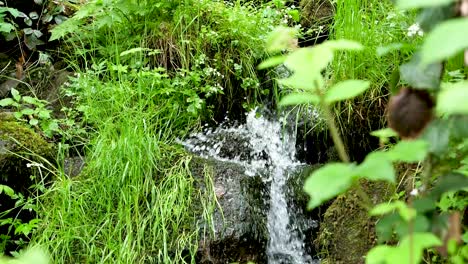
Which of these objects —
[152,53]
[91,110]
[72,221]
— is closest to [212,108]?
[152,53]

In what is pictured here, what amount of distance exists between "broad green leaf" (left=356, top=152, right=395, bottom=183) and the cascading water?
2040 millimetres

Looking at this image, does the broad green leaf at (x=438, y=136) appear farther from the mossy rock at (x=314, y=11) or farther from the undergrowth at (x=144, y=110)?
the mossy rock at (x=314, y=11)

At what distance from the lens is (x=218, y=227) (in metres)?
2.36

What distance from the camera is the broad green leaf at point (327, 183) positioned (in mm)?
573

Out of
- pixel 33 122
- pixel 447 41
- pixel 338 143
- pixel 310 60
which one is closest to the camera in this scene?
pixel 447 41

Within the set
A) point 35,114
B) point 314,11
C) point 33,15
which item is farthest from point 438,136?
point 314,11

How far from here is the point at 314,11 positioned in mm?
4422

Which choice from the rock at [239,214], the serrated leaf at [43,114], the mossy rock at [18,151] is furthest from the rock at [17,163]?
the rock at [239,214]

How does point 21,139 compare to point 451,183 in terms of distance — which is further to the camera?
point 21,139

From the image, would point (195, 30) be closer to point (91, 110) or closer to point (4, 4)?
point (91, 110)

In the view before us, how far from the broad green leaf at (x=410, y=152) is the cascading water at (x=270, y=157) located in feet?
6.71

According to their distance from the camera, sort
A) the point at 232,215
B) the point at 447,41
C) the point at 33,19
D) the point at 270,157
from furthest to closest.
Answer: the point at 33,19 → the point at 270,157 → the point at 232,215 → the point at 447,41

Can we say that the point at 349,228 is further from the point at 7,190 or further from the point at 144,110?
the point at 7,190

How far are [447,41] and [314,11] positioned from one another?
4.16 metres
